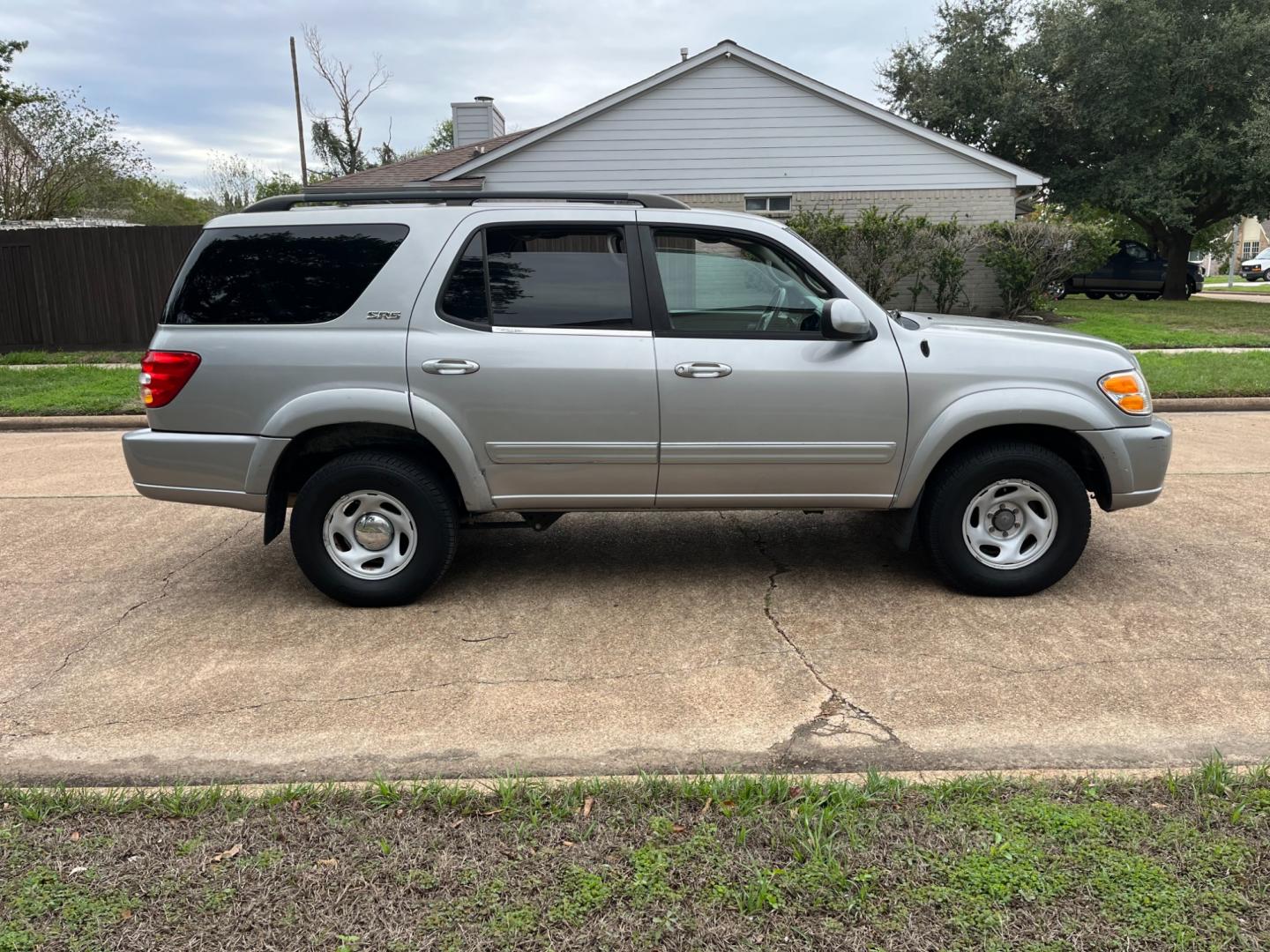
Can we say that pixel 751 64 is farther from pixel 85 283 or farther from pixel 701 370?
pixel 701 370

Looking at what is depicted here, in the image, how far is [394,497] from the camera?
4.46 metres

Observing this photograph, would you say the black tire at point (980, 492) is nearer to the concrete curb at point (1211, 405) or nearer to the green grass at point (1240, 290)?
the concrete curb at point (1211, 405)

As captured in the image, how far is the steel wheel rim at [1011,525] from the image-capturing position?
4.57m

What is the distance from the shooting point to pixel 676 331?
14.7 ft

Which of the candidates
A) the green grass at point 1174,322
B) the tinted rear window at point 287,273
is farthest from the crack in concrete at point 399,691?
the green grass at point 1174,322

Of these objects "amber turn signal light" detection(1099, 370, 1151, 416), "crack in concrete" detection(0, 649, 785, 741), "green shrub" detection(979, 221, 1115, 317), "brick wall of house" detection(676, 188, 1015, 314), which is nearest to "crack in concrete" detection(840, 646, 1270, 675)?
"crack in concrete" detection(0, 649, 785, 741)

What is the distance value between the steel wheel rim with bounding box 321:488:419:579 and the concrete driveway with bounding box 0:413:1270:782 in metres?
0.27

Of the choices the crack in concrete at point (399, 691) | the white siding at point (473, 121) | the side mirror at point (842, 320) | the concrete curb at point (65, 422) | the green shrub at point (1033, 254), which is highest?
the white siding at point (473, 121)

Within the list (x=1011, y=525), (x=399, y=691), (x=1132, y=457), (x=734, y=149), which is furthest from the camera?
(x=734, y=149)

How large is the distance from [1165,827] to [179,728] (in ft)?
10.7

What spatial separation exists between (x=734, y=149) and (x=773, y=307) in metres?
14.0

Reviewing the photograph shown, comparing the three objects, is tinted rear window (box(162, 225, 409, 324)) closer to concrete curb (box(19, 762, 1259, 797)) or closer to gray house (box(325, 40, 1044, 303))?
concrete curb (box(19, 762, 1259, 797))

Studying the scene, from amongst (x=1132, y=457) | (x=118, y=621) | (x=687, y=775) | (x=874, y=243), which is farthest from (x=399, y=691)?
→ (x=874, y=243)

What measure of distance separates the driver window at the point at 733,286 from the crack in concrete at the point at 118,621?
9.99ft
